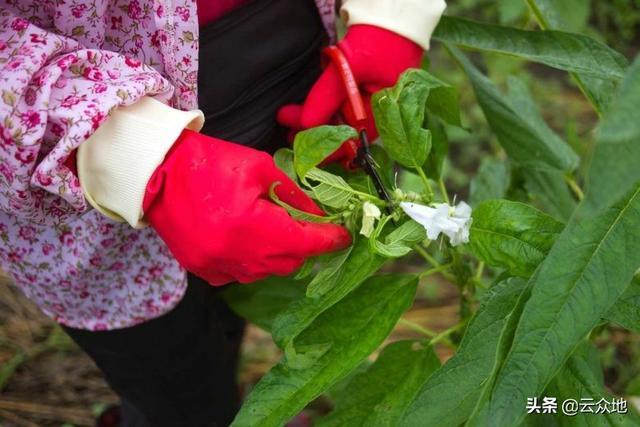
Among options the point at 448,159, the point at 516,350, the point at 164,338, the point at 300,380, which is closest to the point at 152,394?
the point at 164,338

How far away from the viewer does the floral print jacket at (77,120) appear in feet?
2.13

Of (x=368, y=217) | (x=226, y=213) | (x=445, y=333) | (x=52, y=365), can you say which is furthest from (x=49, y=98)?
(x=52, y=365)

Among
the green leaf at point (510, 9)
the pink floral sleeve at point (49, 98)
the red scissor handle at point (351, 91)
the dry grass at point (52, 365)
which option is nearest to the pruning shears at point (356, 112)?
the red scissor handle at point (351, 91)

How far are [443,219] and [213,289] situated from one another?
47cm

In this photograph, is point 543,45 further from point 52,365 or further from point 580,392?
point 52,365

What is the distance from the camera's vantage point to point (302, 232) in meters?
0.69

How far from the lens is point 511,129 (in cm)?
97

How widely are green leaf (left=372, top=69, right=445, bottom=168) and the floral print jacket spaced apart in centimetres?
18

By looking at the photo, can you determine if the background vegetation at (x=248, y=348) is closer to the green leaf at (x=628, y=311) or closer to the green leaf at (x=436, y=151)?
the green leaf at (x=436, y=151)

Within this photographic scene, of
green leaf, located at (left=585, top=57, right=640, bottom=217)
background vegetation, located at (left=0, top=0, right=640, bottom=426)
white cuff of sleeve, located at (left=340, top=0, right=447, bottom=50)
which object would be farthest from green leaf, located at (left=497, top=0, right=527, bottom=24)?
green leaf, located at (left=585, top=57, right=640, bottom=217)

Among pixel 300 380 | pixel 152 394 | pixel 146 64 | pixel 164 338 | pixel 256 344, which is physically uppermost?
pixel 146 64

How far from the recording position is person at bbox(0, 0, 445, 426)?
664mm

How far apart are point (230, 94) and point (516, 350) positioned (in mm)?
418

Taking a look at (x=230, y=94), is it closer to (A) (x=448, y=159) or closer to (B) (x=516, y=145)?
(B) (x=516, y=145)
